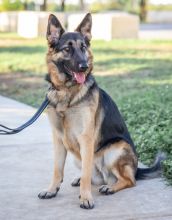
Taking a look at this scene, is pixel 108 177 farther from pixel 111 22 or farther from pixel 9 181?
pixel 111 22

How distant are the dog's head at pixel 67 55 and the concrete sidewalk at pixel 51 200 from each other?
109cm

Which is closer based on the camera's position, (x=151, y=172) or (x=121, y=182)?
(x=121, y=182)

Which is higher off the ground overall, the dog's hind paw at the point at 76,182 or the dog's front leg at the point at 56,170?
the dog's front leg at the point at 56,170

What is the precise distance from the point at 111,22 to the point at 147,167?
20.0 meters

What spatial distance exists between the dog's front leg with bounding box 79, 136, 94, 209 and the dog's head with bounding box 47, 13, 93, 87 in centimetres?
55

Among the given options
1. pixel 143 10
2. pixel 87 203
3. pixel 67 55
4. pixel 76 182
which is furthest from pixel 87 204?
pixel 143 10

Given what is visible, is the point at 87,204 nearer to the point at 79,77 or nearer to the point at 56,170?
the point at 56,170

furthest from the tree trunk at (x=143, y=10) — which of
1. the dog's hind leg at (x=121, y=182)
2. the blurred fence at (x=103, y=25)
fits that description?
the dog's hind leg at (x=121, y=182)

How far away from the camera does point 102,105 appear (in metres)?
5.42

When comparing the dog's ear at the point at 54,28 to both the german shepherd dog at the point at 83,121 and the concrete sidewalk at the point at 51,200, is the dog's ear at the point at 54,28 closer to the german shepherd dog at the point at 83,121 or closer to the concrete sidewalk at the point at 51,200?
the german shepherd dog at the point at 83,121

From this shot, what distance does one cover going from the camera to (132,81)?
1267 cm

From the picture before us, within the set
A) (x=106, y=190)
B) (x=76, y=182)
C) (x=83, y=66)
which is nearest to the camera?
(x=83, y=66)

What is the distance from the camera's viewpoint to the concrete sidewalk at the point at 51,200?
15.9 feet

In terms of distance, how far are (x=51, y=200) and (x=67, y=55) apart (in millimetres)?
1341
